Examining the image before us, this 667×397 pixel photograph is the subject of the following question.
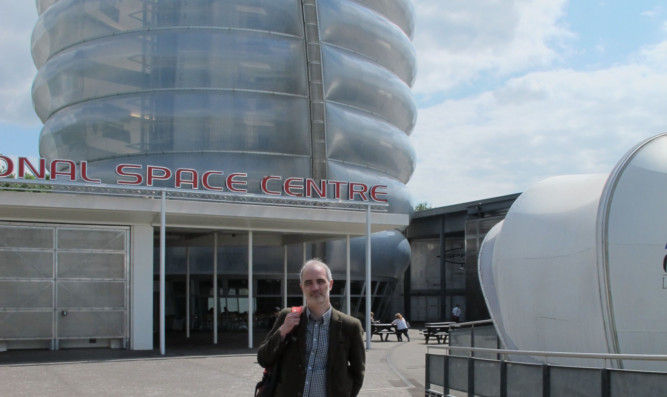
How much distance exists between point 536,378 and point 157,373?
31.8 feet

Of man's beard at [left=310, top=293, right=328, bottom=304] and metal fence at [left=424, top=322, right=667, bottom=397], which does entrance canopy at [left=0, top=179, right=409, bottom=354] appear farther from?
man's beard at [left=310, top=293, right=328, bottom=304]

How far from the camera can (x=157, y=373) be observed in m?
17.4

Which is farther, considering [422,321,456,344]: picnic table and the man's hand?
[422,321,456,344]: picnic table

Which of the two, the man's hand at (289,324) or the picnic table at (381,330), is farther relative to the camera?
the picnic table at (381,330)

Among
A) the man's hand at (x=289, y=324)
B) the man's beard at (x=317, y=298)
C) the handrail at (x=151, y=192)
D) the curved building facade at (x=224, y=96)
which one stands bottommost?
the man's hand at (x=289, y=324)

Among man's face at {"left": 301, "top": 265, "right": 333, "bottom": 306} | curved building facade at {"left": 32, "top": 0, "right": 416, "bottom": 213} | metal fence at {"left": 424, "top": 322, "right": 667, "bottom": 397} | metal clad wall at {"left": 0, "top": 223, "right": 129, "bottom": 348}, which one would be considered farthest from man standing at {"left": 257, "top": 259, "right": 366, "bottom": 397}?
curved building facade at {"left": 32, "top": 0, "right": 416, "bottom": 213}

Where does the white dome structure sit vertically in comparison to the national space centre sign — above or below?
below

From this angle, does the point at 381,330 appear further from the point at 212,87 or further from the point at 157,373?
the point at 157,373

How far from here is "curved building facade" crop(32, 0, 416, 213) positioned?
33469 millimetres

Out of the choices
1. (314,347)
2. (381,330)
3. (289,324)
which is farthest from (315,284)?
(381,330)

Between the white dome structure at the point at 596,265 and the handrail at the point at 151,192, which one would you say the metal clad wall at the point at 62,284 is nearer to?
the handrail at the point at 151,192

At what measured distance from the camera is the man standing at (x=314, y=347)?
16.7 ft

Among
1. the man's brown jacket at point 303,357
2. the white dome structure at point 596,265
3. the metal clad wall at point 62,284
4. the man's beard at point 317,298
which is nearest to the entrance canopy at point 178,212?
the metal clad wall at point 62,284

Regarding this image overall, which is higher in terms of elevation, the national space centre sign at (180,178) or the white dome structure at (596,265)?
the national space centre sign at (180,178)
